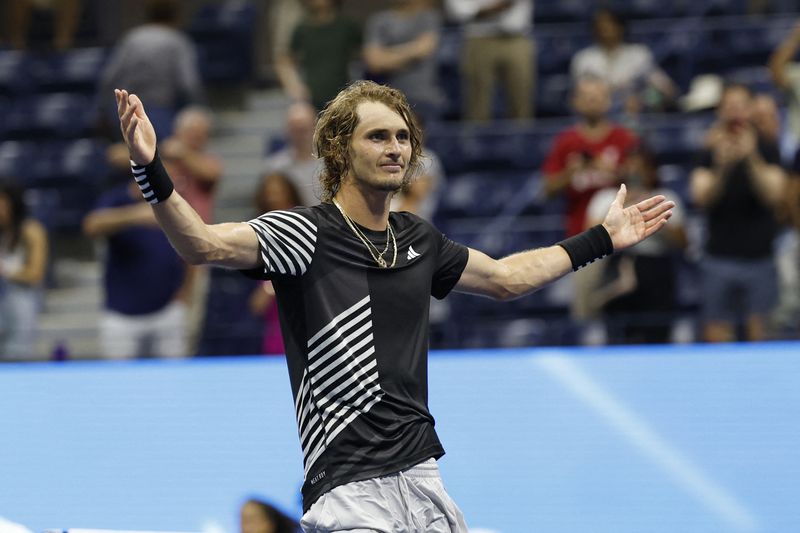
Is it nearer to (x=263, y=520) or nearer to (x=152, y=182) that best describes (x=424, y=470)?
(x=152, y=182)

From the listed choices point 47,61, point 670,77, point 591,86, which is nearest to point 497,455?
point 591,86

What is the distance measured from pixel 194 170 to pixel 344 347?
547 cm

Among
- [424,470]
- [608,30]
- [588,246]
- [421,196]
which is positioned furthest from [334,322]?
[608,30]

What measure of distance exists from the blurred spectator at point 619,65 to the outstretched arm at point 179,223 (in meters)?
6.78

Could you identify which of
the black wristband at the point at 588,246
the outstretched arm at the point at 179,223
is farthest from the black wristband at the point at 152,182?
the black wristband at the point at 588,246

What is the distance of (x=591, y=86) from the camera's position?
8.61m

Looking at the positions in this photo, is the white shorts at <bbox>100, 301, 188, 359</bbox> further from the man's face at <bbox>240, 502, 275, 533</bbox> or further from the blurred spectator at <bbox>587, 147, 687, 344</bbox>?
the blurred spectator at <bbox>587, 147, 687, 344</bbox>

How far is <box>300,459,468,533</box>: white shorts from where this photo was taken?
3881 millimetres

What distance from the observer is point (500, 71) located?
10984 mm

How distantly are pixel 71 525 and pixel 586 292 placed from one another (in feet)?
10.7

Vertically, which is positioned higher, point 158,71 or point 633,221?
point 158,71

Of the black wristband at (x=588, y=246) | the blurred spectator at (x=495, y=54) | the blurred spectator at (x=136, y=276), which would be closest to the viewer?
the black wristband at (x=588, y=246)

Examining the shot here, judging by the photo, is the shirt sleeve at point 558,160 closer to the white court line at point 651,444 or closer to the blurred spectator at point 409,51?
the blurred spectator at point 409,51

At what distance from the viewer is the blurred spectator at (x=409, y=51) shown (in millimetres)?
10250
